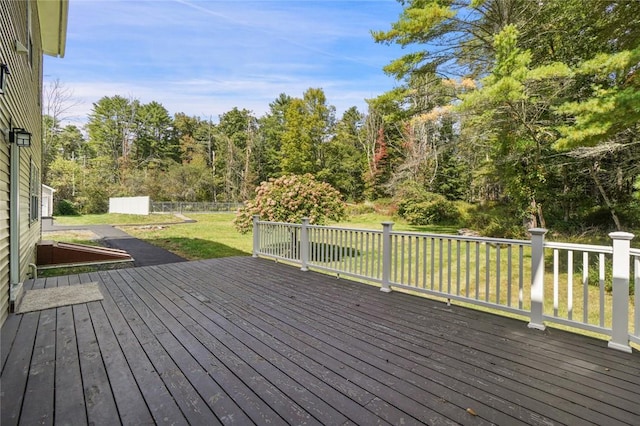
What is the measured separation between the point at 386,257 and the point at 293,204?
402 centimetres

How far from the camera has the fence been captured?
2474 centimetres

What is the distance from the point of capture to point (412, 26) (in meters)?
9.68

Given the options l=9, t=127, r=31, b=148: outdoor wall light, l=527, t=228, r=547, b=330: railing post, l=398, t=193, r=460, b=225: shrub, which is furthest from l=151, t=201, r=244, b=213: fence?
l=527, t=228, r=547, b=330: railing post

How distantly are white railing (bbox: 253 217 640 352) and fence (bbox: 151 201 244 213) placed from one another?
2047 cm

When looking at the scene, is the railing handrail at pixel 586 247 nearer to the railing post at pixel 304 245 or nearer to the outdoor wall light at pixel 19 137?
the railing post at pixel 304 245

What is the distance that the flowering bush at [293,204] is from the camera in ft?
26.8

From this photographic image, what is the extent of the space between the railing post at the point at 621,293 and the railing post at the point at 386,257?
2.29 meters

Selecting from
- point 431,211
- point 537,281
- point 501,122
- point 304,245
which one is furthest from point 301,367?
point 431,211

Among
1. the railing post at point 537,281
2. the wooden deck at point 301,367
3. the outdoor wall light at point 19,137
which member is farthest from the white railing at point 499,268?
the outdoor wall light at point 19,137

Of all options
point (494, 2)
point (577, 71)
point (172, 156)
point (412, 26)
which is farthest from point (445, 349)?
point (172, 156)

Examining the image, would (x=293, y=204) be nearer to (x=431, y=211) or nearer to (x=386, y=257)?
(x=386, y=257)

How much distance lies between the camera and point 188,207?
1034 inches

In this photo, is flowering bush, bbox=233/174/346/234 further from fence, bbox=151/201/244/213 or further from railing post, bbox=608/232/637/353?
fence, bbox=151/201/244/213

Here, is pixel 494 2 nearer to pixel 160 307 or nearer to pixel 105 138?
pixel 160 307
